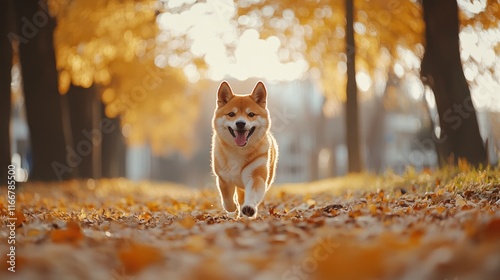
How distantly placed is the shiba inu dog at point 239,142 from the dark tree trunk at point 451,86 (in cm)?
353

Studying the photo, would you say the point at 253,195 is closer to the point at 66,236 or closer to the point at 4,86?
the point at 66,236

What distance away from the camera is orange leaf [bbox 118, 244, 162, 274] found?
3.12 metres

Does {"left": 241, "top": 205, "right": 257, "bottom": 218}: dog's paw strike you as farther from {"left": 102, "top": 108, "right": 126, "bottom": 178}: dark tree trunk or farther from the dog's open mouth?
{"left": 102, "top": 108, "right": 126, "bottom": 178}: dark tree trunk

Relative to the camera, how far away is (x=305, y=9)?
46.6 feet

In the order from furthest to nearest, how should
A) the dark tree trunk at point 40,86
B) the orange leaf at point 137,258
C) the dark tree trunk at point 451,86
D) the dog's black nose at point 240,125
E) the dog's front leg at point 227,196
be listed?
the dark tree trunk at point 40,86 → the dark tree trunk at point 451,86 → the dog's front leg at point 227,196 → the dog's black nose at point 240,125 → the orange leaf at point 137,258

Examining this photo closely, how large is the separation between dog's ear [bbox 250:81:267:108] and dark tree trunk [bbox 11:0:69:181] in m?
8.96

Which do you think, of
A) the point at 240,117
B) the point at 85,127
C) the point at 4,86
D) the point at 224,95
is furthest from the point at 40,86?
the point at 240,117

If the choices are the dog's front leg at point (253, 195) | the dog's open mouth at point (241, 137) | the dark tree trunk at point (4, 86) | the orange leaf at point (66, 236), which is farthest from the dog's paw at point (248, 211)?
the dark tree trunk at point (4, 86)

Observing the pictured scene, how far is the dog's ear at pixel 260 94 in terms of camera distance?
6.71 m

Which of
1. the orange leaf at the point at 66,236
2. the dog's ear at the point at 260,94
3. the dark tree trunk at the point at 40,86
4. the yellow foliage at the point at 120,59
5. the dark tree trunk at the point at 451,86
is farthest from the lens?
the yellow foliage at the point at 120,59

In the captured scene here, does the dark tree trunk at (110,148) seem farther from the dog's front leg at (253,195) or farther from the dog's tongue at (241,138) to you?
the dog's front leg at (253,195)

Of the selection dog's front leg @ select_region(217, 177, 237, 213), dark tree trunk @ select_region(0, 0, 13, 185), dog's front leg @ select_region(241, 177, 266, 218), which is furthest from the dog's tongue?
dark tree trunk @ select_region(0, 0, 13, 185)

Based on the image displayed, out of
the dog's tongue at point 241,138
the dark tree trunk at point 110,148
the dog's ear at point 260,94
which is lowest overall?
the dark tree trunk at point 110,148

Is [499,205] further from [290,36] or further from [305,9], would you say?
[290,36]
